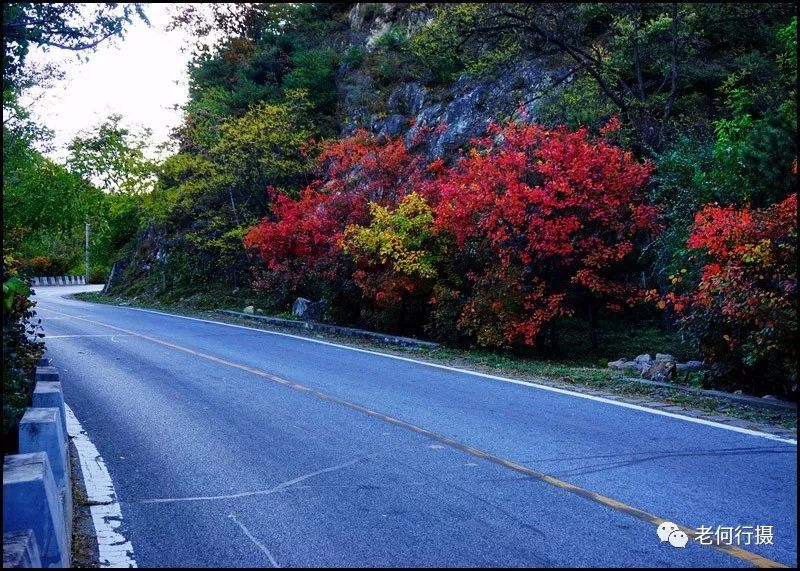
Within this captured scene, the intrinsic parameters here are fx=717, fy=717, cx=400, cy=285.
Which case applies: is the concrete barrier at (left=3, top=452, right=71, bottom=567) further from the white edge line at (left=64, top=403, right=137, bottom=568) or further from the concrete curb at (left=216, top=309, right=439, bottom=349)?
the concrete curb at (left=216, top=309, right=439, bottom=349)

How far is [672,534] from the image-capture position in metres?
4.81

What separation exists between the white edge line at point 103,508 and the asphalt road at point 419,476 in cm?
10

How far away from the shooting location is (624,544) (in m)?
4.65

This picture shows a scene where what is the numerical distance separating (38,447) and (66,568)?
4.28 ft

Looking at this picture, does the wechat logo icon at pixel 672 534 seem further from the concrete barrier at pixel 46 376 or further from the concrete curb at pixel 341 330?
the concrete curb at pixel 341 330

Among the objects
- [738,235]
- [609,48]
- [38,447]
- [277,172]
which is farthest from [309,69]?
[38,447]

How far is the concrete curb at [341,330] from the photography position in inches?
681

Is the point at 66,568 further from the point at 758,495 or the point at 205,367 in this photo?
the point at 205,367

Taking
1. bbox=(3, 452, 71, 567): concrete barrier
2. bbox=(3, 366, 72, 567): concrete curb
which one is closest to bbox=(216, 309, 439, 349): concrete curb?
bbox=(3, 366, 72, 567): concrete curb

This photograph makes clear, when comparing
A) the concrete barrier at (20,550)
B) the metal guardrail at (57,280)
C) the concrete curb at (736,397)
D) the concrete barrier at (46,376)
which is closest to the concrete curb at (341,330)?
the concrete curb at (736,397)

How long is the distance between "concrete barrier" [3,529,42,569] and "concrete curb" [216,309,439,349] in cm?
1317

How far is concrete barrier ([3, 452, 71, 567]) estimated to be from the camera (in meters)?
3.93

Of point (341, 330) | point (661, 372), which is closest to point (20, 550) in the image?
point (661, 372)

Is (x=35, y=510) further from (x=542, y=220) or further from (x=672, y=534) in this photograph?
(x=542, y=220)
